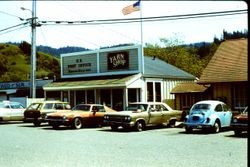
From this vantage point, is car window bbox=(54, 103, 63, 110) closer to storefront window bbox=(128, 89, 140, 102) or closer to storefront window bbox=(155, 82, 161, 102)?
storefront window bbox=(128, 89, 140, 102)

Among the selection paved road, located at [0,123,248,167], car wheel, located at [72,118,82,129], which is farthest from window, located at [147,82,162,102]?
paved road, located at [0,123,248,167]

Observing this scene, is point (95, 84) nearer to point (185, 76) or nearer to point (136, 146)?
point (185, 76)

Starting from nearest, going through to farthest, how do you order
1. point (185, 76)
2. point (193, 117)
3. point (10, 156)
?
point (10, 156) < point (193, 117) < point (185, 76)

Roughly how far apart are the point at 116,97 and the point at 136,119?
982cm

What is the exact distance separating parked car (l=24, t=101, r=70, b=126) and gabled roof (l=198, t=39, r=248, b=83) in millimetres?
9078

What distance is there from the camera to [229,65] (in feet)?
Result: 86.4

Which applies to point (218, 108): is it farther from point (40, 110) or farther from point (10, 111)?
point (10, 111)

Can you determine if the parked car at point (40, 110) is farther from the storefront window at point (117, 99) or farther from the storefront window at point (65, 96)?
the storefront window at point (65, 96)

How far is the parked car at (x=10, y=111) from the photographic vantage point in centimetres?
2720

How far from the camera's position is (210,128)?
2016 cm

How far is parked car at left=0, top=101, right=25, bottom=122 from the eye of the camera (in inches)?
1071

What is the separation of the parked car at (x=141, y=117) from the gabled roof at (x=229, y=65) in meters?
4.48

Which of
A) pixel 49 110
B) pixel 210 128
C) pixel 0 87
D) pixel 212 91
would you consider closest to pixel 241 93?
pixel 212 91

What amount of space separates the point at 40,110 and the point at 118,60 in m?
8.44
